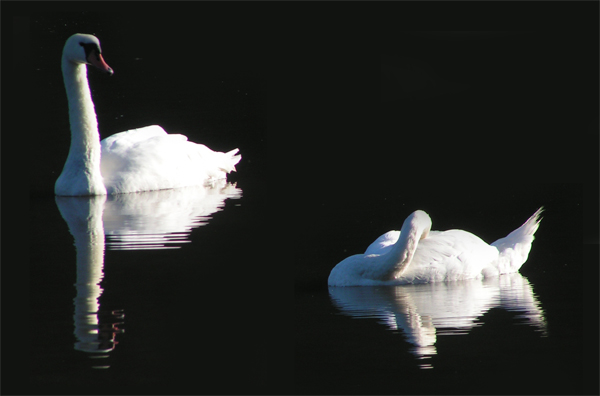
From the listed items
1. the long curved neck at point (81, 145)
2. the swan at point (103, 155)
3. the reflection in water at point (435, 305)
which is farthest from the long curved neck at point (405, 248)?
the long curved neck at point (81, 145)

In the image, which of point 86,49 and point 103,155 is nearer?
point 86,49

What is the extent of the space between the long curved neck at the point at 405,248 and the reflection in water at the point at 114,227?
6.22 ft

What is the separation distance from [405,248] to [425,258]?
28 cm

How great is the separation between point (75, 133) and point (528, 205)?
4.60 metres

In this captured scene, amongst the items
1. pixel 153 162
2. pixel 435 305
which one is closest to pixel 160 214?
pixel 153 162

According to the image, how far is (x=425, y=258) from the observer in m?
7.03

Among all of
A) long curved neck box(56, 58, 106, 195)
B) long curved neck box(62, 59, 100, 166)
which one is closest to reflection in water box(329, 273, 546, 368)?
long curved neck box(56, 58, 106, 195)

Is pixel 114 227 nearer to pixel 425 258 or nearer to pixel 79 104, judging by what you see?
pixel 79 104

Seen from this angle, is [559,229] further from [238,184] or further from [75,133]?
[75,133]

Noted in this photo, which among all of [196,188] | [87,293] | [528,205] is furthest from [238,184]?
[87,293]

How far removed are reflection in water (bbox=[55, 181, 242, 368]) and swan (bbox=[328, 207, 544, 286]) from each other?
1686 millimetres

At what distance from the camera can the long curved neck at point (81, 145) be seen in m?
10.0

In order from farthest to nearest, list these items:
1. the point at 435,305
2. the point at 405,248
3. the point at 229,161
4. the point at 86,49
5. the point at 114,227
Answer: the point at 229,161 < the point at 86,49 < the point at 114,227 < the point at 405,248 < the point at 435,305

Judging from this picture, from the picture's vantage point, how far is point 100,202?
9.82 meters
